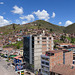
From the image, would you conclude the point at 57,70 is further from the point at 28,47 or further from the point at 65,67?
the point at 28,47

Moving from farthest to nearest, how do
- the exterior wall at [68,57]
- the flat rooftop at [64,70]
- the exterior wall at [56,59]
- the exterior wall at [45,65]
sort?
the exterior wall at [68,57] → the exterior wall at [56,59] → the exterior wall at [45,65] → the flat rooftop at [64,70]

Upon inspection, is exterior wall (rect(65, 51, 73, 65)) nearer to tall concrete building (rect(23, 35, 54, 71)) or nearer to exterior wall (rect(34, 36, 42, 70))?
tall concrete building (rect(23, 35, 54, 71))

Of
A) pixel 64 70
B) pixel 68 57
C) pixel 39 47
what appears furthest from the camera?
pixel 39 47

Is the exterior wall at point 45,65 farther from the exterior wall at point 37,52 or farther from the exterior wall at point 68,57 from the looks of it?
the exterior wall at point 68,57

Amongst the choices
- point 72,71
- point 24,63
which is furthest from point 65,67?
point 24,63

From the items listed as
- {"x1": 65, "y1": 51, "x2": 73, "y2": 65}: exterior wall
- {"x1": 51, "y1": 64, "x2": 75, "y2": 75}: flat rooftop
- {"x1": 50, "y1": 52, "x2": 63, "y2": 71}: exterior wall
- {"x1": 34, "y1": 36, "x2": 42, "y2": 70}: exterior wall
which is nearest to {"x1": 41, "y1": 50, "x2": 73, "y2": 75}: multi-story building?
{"x1": 50, "y1": 52, "x2": 63, "y2": 71}: exterior wall

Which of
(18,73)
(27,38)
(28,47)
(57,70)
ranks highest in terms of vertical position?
(27,38)

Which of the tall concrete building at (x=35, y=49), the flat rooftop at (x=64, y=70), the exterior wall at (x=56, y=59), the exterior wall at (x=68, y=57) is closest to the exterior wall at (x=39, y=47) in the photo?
the tall concrete building at (x=35, y=49)

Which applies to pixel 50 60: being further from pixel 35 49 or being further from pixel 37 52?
pixel 35 49

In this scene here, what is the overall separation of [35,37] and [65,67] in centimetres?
2735

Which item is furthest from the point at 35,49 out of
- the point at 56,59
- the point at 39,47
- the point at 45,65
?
the point at 56,59

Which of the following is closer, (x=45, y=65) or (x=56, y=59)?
(x=45, y=65)

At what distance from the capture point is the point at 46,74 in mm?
52656

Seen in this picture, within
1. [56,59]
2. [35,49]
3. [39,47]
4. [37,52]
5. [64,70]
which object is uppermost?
[39,47]
